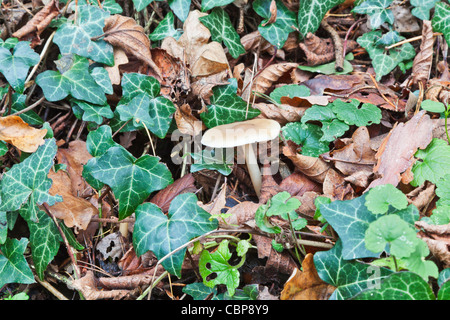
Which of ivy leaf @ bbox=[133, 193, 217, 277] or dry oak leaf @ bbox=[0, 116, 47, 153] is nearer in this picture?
ivy leaf @ bbox=[133, 193, 217, 277]

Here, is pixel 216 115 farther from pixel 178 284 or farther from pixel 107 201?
pixel 178 284

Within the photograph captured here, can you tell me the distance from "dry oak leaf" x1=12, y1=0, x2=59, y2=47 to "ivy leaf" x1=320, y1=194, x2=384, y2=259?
196cm

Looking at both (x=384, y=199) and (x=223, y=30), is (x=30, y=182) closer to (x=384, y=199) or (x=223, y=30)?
(x=223, y=30)

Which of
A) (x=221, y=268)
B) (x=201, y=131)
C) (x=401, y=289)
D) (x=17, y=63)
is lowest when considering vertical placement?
(x=221, y=268)

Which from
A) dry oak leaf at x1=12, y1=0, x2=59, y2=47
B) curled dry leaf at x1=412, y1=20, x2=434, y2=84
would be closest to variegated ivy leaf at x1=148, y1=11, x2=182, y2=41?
dry oak leaf at x1=12, y1=0, x2=59, y2=47

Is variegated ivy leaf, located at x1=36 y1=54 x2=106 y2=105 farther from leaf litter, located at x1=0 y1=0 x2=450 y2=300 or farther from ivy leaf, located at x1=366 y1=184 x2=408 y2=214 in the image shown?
ivy leaf, located at x1=366 y1=184 x2=408 y2=214

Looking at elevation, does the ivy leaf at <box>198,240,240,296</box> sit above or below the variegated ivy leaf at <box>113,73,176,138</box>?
below

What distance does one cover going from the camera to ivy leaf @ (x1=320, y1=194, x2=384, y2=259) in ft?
4.83

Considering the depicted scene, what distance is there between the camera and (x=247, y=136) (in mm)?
1889

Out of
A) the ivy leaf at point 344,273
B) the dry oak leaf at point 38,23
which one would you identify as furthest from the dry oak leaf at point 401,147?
the dry oak leaf at point 38,23

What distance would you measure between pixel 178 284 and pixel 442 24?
90.2 inches

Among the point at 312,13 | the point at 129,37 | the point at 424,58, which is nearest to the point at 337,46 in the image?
the point at 312,13

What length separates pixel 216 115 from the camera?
2.30 meters

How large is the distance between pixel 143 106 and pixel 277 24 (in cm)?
109
